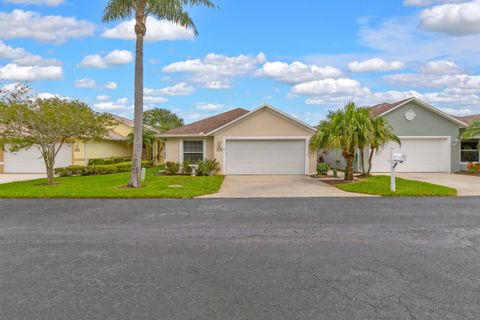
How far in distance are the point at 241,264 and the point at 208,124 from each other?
18.6 m

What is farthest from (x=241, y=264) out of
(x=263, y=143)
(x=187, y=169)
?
(x=263, y=143)

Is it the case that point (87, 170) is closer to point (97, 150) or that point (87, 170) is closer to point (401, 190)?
point (97, 150)

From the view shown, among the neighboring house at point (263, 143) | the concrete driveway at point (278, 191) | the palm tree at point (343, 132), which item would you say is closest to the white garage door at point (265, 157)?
the neighboring house at point (263, 143)

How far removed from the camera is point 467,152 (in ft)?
71.9

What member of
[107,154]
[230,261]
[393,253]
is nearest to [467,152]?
[393,253]

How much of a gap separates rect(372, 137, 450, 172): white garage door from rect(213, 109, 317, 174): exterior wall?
193 inches

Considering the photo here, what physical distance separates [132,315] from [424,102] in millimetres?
21935

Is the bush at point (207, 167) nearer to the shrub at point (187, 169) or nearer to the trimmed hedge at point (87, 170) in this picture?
the shrub at point (187, 169)

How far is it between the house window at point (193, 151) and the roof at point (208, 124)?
2.19ft

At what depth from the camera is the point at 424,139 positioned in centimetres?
2144

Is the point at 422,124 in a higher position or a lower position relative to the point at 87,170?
higher

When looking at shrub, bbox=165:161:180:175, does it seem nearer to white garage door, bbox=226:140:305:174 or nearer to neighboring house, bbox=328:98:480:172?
white garage door, bbox=226:140:305:174

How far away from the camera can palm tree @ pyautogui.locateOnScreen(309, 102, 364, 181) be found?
1498 centimetres

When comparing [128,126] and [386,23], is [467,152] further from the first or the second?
[128,126]
